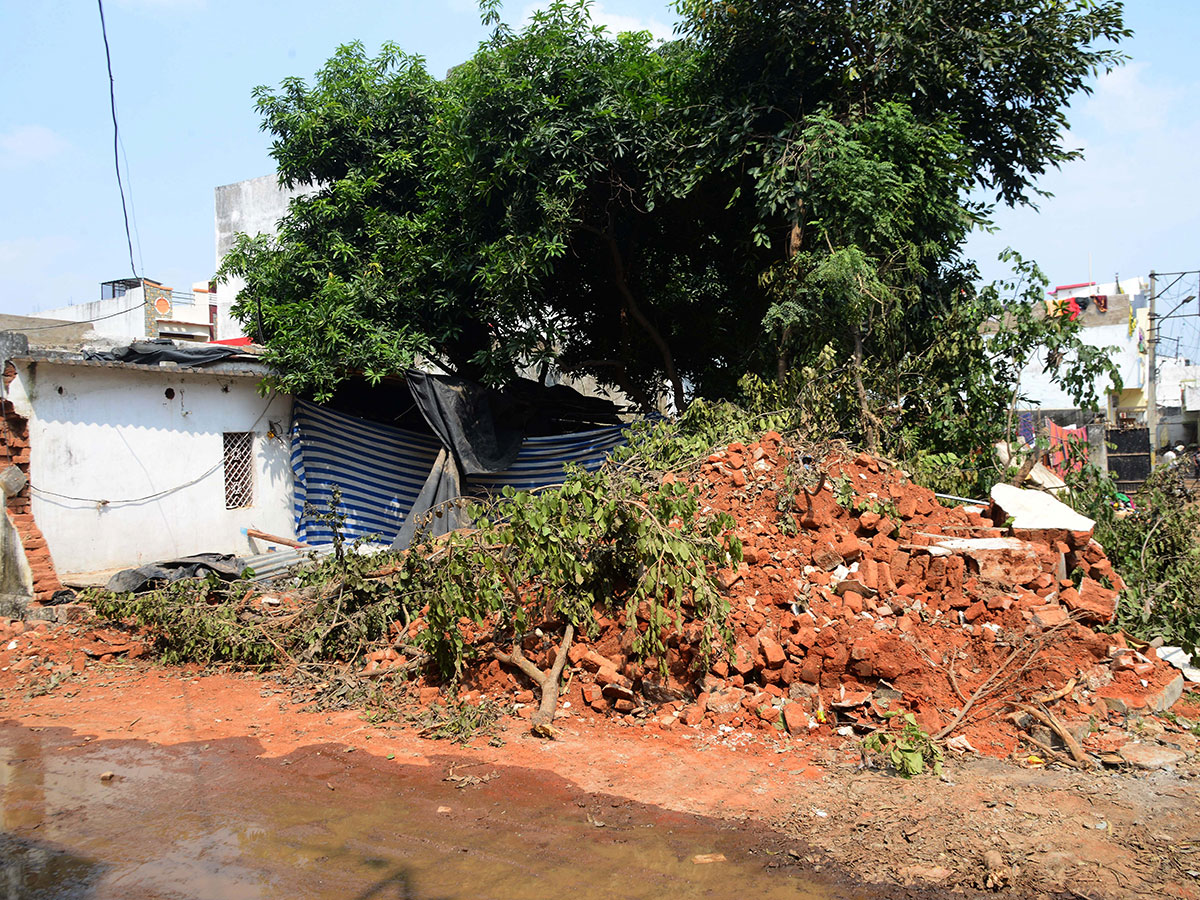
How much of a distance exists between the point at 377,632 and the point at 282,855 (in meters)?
2.96

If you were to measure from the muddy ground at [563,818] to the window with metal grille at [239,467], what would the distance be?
5.05 m

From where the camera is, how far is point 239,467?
1020 cm

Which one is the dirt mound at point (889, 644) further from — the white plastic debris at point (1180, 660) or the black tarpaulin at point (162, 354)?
the black tarpaulin at point (162, 354)

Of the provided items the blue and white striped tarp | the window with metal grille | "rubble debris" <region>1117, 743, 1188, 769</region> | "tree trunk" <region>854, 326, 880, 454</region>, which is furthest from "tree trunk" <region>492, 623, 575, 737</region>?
the window with metal grille

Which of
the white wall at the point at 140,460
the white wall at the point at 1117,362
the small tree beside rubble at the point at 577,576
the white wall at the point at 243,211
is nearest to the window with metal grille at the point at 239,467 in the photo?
the white wall at the point at 140,460

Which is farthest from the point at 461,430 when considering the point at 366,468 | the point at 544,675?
the point at 544,675

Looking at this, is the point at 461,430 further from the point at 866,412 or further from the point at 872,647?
the point at 872,647

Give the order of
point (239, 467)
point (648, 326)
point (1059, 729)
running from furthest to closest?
point (648, 326) < point (239, 467) < point (1059, 729)

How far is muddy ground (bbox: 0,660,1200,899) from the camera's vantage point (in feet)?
10.8

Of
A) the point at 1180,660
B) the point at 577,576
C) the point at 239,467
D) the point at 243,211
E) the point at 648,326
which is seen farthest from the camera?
the point at 243,211

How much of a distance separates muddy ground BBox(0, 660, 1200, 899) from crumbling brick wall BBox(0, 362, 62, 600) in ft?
9.89

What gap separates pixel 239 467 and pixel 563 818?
7.67 metres

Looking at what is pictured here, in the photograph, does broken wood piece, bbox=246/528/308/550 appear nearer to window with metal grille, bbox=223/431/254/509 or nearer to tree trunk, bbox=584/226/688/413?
window with metal grille, bbox=223/431/254/509

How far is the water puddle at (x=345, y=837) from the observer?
10.8 ft
